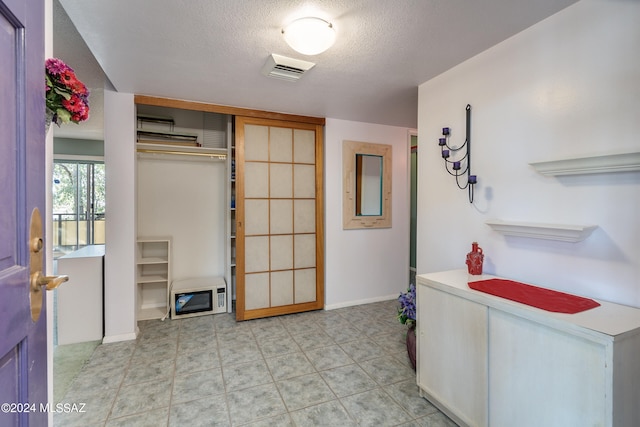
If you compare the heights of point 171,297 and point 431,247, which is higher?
point 431,247

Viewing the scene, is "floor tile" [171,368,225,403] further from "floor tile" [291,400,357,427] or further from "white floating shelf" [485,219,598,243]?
"white floating shelf" [485,219,598,243]

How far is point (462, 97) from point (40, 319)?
96.7 inches

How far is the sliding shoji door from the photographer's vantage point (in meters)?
3.15

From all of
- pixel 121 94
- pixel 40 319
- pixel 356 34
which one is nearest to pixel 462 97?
pixel 356 34

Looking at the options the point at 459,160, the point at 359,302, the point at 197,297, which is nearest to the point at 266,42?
the point at 459,160

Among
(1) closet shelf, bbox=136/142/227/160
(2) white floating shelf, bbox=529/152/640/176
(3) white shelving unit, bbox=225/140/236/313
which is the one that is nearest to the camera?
(2) white floating shelf, bbox=529/152/640/176

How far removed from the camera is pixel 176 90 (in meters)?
2.57

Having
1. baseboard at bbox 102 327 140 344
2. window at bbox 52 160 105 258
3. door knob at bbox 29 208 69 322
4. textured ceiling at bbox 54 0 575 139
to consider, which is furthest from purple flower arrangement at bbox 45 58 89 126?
window at bbox 52 160 105 258

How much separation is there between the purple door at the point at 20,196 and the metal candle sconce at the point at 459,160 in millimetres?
2091

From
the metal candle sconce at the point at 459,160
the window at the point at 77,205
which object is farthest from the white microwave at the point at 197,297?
the window at the point at 77,205

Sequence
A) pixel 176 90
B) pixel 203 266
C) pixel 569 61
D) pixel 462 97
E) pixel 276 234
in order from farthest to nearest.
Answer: pixel 203 266, pixel 276 234, pixel 176 90, pixel 462 97, pixel 569 61

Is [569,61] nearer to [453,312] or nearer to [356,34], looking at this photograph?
[356,34]

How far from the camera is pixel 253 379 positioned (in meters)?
2.09

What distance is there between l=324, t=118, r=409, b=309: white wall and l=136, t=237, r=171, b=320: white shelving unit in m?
1.85
